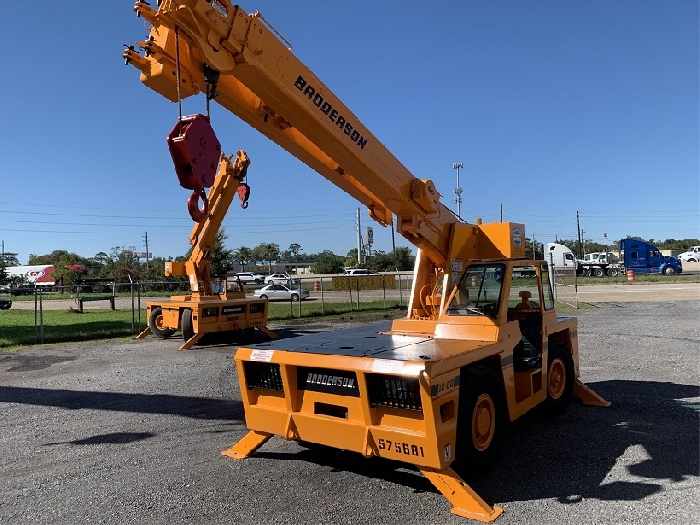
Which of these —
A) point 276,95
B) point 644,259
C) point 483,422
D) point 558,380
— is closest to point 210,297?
point 558,380

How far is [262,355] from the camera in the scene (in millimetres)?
5504

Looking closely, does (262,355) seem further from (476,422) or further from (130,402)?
(130,402)

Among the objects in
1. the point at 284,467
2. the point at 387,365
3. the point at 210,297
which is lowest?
the point at 284,467

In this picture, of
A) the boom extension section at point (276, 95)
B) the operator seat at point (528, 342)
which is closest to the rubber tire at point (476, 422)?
the operator seat at point (528, 342)

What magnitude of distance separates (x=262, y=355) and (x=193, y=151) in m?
2.24

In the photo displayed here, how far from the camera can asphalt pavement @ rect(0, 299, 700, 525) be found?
445cm

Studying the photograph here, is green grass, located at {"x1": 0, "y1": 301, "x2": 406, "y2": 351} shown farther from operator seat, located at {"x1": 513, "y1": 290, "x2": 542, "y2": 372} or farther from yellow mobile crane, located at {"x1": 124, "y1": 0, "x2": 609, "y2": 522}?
operator seat, located at {"x1": 513, "y1": 290, "x2": 542, "y2": 372}

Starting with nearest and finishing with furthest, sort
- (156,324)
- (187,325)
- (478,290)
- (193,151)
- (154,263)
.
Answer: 1. (193,151)
2. (478,290)
3. (187,325)
4. (156,324)
5. (154,263)

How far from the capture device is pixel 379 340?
6062 millimetres

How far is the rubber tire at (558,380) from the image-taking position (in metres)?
6.95

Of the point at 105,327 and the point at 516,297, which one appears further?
the point at 105,327

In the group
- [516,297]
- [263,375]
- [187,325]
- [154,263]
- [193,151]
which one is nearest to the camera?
[193,151]

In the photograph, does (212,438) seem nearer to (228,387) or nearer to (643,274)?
(228,387)

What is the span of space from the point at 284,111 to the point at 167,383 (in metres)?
6.61
